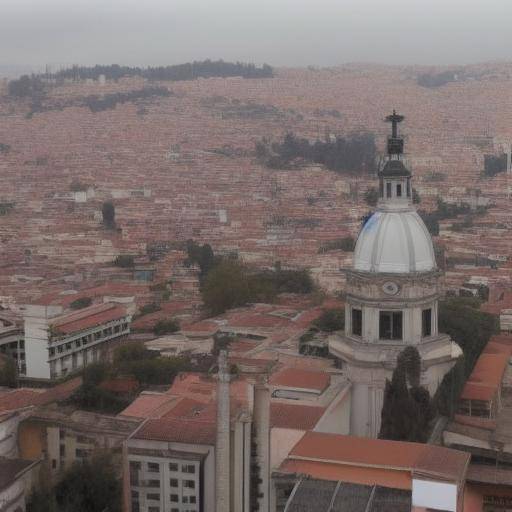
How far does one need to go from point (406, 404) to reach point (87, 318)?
8.32m

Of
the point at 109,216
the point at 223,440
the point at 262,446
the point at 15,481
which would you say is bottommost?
the point at 109,216

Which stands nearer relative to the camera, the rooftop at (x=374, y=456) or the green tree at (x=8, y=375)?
the rooftop at (x=374, y=456)

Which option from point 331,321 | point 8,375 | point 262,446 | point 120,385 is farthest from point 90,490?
point 331,321

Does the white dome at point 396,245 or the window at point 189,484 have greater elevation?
the white dome at point 396,245

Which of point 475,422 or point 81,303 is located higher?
point 475,422

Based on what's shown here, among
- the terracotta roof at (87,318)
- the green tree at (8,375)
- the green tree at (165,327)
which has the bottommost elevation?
the green tree at (165,327)

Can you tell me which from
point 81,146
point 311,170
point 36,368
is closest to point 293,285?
point 36,368

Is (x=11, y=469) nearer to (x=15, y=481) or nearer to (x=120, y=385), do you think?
(x=15, y=481)

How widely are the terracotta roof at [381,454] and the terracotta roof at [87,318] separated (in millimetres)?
7950

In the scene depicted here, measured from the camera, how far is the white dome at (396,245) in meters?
12.4

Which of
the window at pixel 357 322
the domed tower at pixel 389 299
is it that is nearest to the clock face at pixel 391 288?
the domed tower at pixel 389 299

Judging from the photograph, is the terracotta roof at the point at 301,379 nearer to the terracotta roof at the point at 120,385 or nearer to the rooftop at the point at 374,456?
the rooftop at the point at 374,456

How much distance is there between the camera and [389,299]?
12.4 meters

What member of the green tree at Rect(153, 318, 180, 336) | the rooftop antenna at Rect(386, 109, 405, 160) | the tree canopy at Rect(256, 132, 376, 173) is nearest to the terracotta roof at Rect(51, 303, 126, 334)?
the green tree at Rect(153, 318, 180, 336)
